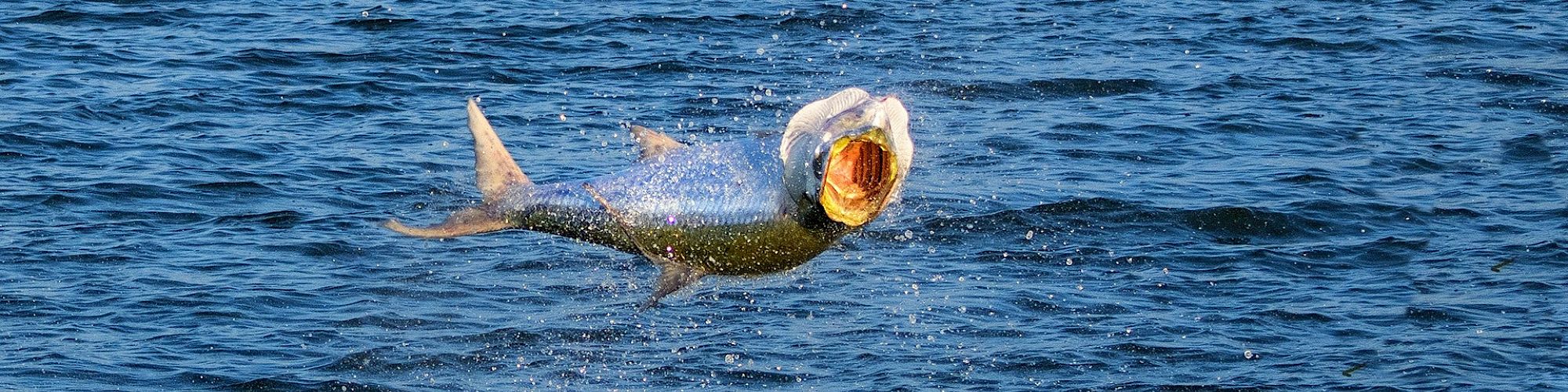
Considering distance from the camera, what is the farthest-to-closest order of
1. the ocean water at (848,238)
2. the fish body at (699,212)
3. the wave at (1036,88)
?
the wave at (1036,88) → the ocean water at (848,238) → the fish body at (699,212)

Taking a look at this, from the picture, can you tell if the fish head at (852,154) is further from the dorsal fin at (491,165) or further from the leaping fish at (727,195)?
the dorsal fin at (491,165)

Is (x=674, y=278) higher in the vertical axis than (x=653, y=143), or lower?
lower

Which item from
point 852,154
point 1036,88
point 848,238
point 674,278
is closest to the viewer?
point 852,154

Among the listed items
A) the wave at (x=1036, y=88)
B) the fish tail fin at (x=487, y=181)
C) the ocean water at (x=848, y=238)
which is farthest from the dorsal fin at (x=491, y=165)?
the wave at (x=1036, y=88)

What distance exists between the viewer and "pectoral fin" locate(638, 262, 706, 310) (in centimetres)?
642

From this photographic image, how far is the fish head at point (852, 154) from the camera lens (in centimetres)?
548

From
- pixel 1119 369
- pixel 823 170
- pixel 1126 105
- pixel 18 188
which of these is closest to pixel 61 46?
pixel 18 188

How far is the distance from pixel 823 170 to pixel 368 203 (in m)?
7.02

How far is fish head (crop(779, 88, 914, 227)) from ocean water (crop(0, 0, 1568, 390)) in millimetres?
3184

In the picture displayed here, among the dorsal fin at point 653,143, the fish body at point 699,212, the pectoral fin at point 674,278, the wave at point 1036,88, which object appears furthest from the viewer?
the wave at point 1036,88

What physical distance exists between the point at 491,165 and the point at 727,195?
0.83 m

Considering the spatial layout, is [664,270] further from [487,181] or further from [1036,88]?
[1036,88]

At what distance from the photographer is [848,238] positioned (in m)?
11.6

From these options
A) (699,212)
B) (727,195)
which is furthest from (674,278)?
(727,195)
